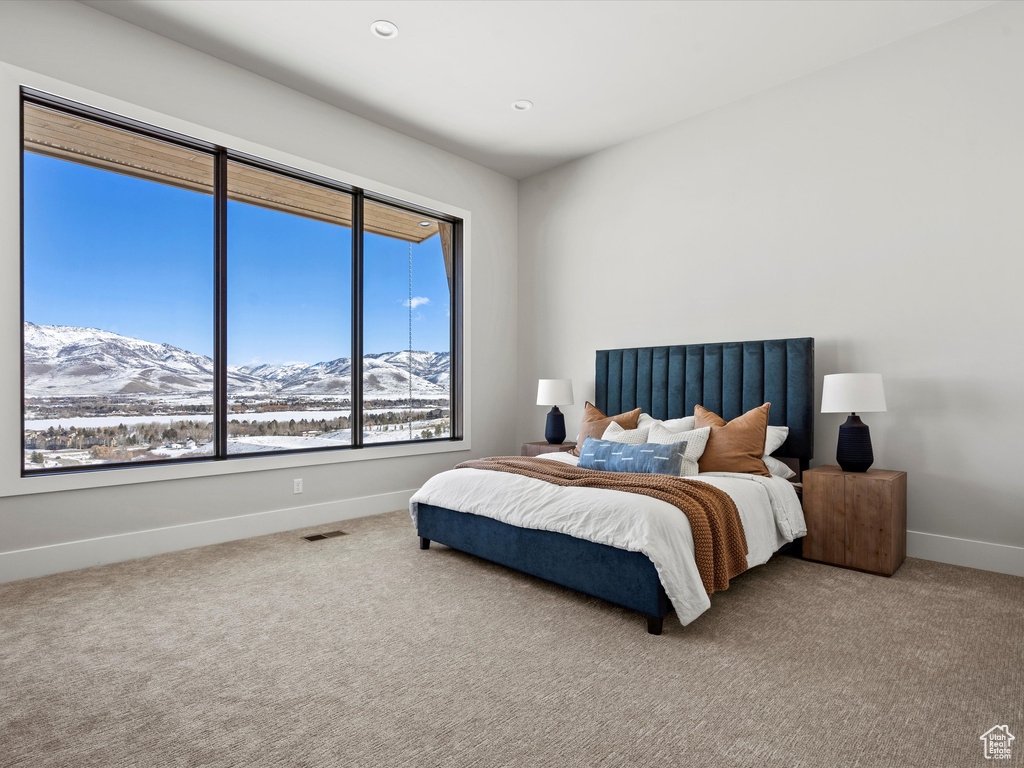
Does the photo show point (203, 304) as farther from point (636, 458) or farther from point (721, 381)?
point (721, 381)

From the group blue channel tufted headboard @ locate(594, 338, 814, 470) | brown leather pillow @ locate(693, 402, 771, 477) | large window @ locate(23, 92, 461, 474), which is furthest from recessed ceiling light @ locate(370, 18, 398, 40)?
brown leather pillow @ locate(693, 402, 771, 477)

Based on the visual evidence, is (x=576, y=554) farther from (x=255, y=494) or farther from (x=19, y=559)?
(x=19, y=559)

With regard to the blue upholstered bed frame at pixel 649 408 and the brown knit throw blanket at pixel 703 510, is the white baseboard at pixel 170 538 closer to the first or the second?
the blue upholstered bed frame at pixel 649 408

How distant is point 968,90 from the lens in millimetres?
3199

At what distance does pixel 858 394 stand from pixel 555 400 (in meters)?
2.29

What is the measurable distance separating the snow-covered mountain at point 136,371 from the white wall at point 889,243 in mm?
2636

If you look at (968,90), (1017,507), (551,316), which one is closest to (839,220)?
(968,90)

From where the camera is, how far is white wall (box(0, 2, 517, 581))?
2945mm

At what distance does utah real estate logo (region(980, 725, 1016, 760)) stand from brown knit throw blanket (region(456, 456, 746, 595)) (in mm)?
942

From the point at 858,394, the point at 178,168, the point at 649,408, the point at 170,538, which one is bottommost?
the point at 170,538

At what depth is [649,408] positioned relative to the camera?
14.6 feet

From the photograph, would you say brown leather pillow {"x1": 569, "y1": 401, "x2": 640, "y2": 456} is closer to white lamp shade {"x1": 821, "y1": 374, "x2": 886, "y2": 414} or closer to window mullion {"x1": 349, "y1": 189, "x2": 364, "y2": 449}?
white lamp shade {"x1": 821, "y1": 374, "x2": 886, "y2": 414}

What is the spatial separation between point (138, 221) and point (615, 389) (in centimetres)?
361

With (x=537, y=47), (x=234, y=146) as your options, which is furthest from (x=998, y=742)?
(x=234, y=146)
